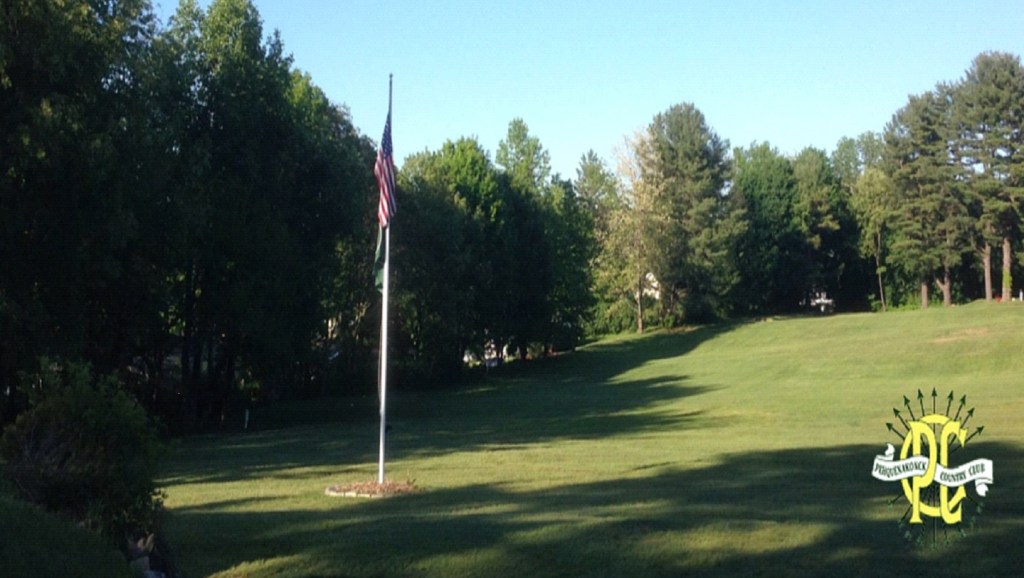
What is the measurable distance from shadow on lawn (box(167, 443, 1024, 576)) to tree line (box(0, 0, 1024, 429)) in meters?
3.14

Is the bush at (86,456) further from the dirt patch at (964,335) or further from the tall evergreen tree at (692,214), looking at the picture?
the tall evergreen tree at (692,214)

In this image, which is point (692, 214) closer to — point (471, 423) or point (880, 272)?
point (880, 272)

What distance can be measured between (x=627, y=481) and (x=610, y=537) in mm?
8245

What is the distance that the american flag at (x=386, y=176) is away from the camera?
56.4ft

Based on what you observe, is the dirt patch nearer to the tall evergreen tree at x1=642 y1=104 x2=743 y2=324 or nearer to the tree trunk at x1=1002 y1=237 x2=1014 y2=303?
the tree trunk at x1=1002 y1=237 x2=1014 y2=303

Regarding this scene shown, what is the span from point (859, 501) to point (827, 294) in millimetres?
87651

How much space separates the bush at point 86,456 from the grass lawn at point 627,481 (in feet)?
2.69

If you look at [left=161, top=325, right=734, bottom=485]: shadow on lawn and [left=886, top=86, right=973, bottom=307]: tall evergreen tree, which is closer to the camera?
[left=161, top=325, right=734, bottom=485]: shadow on lawn

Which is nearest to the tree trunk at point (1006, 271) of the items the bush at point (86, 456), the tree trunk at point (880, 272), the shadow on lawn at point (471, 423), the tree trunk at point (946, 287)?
the tree trunk at point (946, 287)

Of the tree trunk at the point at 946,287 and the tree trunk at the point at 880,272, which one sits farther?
the tree trunk at the point at 880,272

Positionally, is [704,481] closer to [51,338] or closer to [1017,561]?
[1017,561]

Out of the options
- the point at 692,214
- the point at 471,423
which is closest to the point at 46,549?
the point at 471,423

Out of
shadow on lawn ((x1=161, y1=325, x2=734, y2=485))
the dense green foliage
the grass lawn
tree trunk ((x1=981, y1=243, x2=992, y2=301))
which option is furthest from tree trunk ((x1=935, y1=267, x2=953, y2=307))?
the dense green foliage

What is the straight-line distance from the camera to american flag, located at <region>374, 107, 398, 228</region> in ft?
56.4
